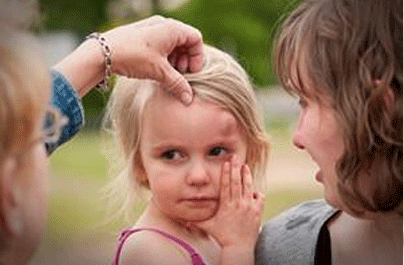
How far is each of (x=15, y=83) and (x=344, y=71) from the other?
43 centimetres

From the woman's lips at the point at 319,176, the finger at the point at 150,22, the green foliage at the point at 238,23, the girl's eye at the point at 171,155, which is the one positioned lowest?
the green foliage at the point at 238,23

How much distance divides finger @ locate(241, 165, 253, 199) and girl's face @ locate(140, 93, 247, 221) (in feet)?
0.07

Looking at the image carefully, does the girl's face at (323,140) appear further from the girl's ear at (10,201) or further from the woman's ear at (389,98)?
the girl's ear at (10,201)

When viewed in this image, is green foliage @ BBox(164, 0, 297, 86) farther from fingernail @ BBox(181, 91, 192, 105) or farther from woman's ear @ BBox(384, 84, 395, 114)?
woman's ear @ BBox(384, 84, 395, 114)

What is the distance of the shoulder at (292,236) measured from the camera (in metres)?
1.27

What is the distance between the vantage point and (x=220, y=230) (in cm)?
131

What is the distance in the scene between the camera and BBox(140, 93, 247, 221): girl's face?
4.26ft

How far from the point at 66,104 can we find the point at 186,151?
0.22 meters

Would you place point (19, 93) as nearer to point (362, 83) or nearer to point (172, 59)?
point (362, 83)

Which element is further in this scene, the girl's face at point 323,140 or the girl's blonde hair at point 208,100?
the girl's blonde hair at point 208,100

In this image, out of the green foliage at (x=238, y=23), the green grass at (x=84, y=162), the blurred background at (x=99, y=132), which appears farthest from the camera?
the green foliage at (x=238, y=23)

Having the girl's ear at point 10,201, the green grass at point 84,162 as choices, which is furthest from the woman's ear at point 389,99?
the green grass at point 84,162

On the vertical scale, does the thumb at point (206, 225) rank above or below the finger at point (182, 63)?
below

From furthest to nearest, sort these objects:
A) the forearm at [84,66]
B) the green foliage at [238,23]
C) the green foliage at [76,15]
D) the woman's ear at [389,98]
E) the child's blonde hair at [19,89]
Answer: the green foliage at [238,23] < the green foliage at [76,15] < the forearm at [84,66] < the woman's ear at [389,98] < the child's blonde hair at [19,89]
